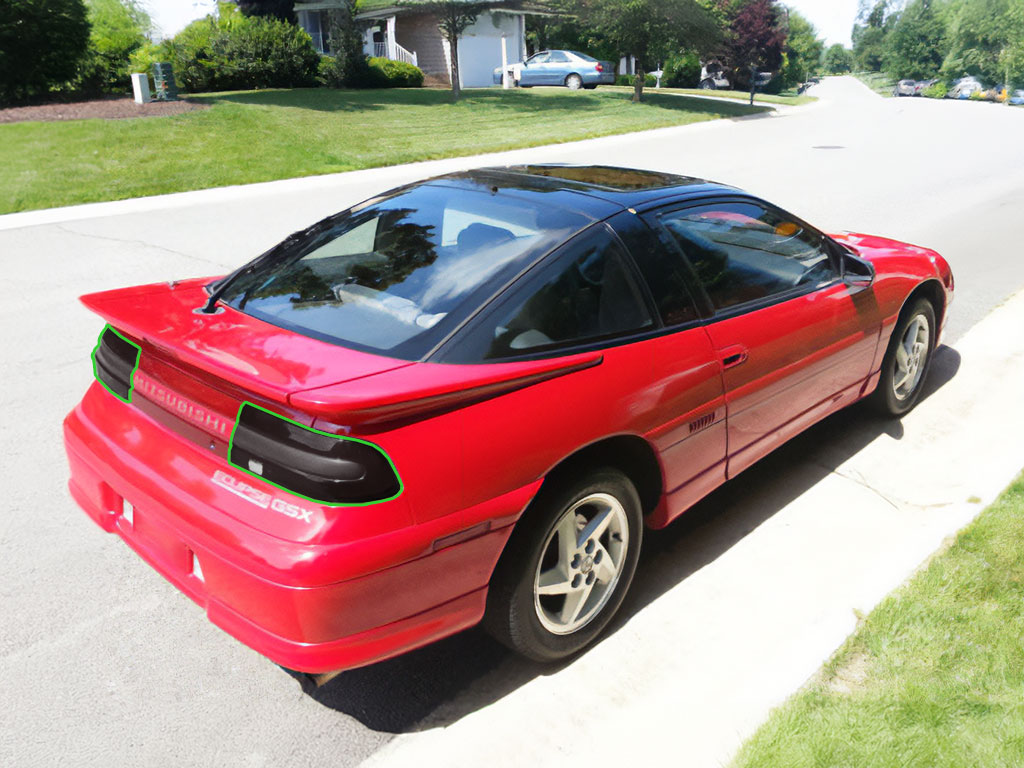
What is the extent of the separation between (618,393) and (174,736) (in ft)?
5.90

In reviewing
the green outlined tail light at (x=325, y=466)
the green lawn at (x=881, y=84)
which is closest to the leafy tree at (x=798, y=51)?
the green lawn at (x=881, y=84)

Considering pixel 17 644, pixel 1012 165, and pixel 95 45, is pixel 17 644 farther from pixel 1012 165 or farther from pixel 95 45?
pixel 95 45

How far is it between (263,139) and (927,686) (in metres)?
17.3

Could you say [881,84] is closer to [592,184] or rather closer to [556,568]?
[592,184]

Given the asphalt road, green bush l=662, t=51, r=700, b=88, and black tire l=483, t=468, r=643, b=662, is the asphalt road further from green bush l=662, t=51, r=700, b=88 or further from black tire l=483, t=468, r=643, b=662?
green bush l=662, t=51, r=700, b=88

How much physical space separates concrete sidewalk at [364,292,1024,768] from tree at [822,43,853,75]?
17821cm

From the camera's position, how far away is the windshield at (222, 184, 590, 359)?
2.89 m

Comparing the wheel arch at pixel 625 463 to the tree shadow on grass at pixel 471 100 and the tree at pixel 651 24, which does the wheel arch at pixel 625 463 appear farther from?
the tree at pixel 651 24

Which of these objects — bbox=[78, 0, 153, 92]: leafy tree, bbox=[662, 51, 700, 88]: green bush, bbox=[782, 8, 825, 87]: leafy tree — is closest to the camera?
bbox=[78, 0, 153, 92]: leafy tree

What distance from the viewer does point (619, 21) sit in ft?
95.5

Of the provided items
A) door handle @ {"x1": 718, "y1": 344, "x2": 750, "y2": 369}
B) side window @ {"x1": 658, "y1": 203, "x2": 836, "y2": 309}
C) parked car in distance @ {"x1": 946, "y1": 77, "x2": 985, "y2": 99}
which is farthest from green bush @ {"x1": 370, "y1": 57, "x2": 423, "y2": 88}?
parked car in distance @ {"x1": 946, "y1": 77, "x2": 985, "y2": 99}

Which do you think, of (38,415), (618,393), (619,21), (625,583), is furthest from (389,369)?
(619,21)

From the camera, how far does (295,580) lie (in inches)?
95.0

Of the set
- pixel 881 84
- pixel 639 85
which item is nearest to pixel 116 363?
pixel 639 85
